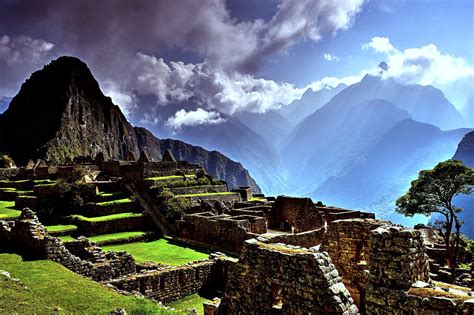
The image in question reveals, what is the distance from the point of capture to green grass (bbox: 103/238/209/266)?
22.8 m

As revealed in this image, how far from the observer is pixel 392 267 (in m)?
5.37

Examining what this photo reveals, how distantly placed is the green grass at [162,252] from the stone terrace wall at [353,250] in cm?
1493

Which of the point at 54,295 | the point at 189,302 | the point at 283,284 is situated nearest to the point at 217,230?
the point at 189,302

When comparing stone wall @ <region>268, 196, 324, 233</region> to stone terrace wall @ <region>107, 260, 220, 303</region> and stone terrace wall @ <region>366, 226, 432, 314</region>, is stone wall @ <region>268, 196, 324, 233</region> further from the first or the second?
stone terrace wall @ <region>366, 226, 432, 314</region>

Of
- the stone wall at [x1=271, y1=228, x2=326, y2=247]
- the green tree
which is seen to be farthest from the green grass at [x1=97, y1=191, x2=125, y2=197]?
the green tree

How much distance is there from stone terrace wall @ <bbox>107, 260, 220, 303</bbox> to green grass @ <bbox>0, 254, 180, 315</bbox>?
11.3ft

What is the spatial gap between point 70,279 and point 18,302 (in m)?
2.54

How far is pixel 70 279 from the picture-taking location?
10453mm

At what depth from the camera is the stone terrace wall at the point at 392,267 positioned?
17.3ft

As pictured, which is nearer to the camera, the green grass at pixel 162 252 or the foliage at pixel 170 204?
the green grass at pixel 162 252

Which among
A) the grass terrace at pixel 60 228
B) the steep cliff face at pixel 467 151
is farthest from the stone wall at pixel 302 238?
the steep cliff face at pixel 467 151

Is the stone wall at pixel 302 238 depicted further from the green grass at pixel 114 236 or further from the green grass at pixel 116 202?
the green grass at pixel 116 202

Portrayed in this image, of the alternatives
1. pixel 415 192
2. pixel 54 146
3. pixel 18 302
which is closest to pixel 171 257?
pixel 18 302

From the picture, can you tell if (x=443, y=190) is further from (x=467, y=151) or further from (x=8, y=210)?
(x=467, y=151)
